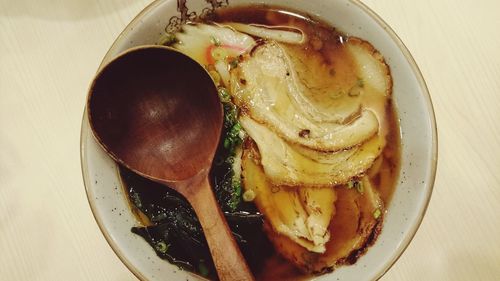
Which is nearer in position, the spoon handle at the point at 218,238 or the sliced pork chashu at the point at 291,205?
the spoon handle at the point at 218,238

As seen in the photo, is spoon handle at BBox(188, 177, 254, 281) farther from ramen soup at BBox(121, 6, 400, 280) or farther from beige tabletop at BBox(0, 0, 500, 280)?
beige tabletop at BBox(0, 0, 500, 280)

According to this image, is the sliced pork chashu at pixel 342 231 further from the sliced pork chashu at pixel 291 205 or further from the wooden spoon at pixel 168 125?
the wooden spoon at pixel 168 125

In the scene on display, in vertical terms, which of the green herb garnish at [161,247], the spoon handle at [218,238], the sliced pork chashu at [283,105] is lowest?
the green herb garnish at [161,247]

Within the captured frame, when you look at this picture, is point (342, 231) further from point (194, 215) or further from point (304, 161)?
point (194, 215)

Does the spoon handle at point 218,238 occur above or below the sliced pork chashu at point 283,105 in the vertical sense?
below

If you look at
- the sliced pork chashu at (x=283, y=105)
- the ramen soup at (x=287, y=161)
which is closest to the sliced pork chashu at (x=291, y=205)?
the ramen soup at (x=287, y=161)

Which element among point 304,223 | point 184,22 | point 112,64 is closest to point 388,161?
point 304,223
